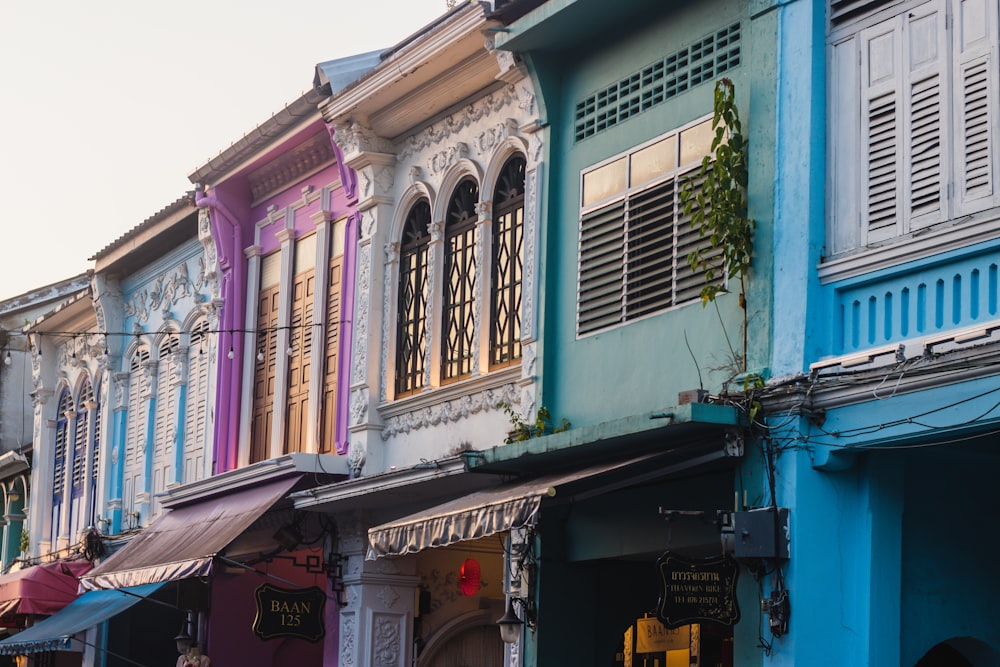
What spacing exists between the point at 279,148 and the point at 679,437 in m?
7.57

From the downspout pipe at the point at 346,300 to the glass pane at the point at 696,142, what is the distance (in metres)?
4.96

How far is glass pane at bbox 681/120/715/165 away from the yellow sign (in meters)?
4.60

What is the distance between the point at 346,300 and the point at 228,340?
2.61m

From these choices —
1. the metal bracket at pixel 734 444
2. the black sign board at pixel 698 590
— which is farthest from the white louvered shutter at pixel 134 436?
the metal bracket at pixel 734 444

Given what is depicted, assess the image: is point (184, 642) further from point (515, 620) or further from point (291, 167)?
point (515, 620)

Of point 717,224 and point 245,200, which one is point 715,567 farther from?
point 245,200

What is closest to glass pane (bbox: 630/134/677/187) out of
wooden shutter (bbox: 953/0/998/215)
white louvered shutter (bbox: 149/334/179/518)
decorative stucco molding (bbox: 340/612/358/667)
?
wooden shutter (bbox: 953/0/998/215)

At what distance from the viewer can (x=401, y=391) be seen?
14844 millimetres

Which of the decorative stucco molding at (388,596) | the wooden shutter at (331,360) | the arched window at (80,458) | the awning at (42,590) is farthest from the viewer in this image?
the arched window at (80,458)

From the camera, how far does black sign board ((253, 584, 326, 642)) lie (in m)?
14.4

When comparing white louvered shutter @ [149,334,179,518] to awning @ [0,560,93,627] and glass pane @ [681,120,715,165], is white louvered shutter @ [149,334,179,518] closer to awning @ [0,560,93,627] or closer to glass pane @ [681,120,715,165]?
awning @ [0,560,93,627]

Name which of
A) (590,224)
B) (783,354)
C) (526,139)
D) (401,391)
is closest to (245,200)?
(401,391)

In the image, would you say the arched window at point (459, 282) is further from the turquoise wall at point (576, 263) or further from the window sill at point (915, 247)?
the window sill at point (915, 247)

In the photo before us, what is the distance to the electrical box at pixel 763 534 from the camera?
31.7 feet
